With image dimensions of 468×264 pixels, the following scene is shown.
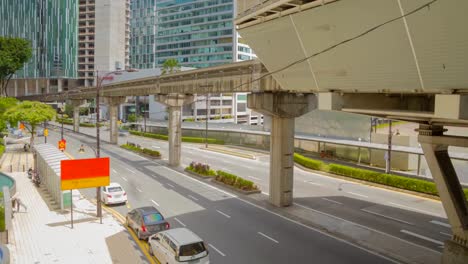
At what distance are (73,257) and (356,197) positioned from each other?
2105 cm

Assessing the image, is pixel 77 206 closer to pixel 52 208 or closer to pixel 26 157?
pixel 52 208

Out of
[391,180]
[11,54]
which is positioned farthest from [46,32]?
[391,180]

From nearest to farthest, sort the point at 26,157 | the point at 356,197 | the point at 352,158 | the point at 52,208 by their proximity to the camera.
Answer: the point at 52,208 → the point at 356,197 → the point at 352,158 → the point at 26,157

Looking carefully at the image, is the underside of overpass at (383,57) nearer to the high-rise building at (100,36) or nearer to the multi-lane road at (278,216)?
the multi-lane road at (278,216)

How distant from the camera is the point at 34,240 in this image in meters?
21.4

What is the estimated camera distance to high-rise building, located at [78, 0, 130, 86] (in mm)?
157250

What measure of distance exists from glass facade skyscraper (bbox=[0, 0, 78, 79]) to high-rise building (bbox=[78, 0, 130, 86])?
7504 millimetres

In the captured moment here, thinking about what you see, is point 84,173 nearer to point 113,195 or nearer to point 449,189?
point 113,195

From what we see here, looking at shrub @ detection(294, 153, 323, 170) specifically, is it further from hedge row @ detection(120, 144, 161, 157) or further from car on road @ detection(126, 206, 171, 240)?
car on road @ detection(126, 206, 171, 240)

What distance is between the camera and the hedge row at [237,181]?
32.8 m

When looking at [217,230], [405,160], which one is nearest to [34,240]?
[217,230]

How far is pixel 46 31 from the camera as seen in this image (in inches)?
5930

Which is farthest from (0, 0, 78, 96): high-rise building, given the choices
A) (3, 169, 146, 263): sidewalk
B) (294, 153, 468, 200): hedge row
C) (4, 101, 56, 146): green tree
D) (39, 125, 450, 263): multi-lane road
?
(3, 169, 146, 263): sidewalk

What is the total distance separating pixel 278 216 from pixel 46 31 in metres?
149
